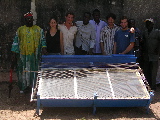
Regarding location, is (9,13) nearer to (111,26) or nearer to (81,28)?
(81,28)

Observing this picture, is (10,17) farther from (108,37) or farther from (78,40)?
(108,37)

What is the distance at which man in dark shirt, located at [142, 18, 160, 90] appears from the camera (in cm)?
664

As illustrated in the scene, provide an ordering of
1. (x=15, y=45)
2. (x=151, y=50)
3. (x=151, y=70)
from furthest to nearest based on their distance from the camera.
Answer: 1. (x=151, y=70)
2. (x=151, y=50)
3. (x=15, y=45)

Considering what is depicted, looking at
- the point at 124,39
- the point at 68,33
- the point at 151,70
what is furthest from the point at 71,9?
the point at 151,70

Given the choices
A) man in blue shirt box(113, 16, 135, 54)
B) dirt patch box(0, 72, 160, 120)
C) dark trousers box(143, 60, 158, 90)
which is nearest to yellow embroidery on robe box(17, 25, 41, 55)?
dirt patch box(0, 72, 160, 120)

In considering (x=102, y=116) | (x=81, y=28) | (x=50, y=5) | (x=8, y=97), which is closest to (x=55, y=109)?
(x=102, y=116)

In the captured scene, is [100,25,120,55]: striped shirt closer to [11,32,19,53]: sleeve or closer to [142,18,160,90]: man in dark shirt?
[142,18,160,90]: man in dark shirt

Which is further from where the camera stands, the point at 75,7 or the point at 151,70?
the point at 75,7

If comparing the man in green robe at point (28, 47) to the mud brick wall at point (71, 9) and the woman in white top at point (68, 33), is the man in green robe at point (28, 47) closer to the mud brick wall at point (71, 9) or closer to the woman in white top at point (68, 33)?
the woman in white top at point (68, 33)

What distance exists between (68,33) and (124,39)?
121 centimetres

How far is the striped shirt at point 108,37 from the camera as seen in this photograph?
20.9 ft

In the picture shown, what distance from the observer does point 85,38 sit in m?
6.37

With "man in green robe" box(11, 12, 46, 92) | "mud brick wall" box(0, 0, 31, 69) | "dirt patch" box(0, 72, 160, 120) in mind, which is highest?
"mud brick wall" box(0, 0, 31, 69)

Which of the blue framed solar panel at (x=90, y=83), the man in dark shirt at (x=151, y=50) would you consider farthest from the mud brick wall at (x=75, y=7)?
the blue framed solar panel at (x=90, y=83)
